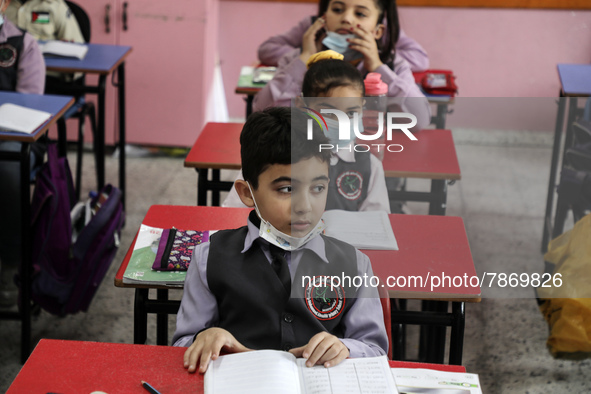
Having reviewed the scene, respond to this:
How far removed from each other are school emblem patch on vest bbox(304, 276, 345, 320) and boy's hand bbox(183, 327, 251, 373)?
0.19 metres

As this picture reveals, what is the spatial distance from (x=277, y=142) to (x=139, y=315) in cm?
58

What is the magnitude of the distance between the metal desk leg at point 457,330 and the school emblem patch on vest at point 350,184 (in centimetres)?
42

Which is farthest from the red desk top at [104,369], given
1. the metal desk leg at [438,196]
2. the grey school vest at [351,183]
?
the metal desk leg at [438,196]

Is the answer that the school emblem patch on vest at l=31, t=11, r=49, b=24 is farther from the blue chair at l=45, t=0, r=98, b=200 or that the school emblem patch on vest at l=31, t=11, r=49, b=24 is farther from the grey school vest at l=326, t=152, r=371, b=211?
the grey school vest at l=326, t=152, r=371, b=211

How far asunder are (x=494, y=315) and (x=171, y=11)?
7.70ft

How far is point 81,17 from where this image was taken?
11.5 ft

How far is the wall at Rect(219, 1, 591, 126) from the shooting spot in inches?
177

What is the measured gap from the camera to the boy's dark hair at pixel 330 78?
218 centimetres

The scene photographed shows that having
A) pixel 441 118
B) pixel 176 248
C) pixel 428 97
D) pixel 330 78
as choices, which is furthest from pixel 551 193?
pixel 176 248

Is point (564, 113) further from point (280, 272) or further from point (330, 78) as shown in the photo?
point (280, 272)

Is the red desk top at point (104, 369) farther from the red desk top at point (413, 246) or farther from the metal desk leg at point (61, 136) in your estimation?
the metal desk leg at point (61, 136)

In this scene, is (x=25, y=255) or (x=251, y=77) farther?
(x=251, y=77)

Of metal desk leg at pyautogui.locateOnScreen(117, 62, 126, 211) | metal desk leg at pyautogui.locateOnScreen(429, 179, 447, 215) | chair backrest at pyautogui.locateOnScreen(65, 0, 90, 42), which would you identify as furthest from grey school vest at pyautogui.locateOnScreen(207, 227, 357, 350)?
chair backrest at pyautogui.locateOnScreen(65, 0, 90, 42)

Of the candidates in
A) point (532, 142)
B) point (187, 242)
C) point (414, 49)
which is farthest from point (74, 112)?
point (532, 142)
